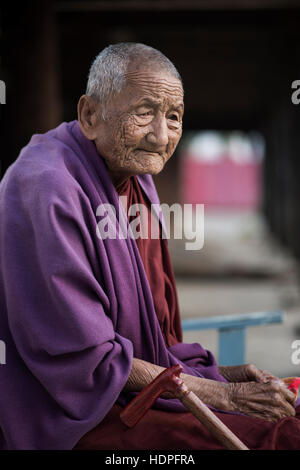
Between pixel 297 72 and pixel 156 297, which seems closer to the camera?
pixel 156 297

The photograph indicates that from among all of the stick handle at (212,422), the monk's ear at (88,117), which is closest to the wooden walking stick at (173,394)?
the stick handle at (212,422)

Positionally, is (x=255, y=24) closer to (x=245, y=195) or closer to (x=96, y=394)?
Result: (x=96, y=394)

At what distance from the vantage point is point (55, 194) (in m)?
1.51

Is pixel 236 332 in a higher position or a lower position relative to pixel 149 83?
lower

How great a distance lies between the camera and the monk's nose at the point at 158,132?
1607mm

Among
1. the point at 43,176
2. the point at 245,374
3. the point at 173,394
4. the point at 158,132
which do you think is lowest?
the point at 245,374

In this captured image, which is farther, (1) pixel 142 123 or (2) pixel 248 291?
(2) pixel 248 291

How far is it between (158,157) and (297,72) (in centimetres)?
839

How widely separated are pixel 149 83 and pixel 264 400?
941 millimetres

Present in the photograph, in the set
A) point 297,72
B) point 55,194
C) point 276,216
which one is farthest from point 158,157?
point 276,216

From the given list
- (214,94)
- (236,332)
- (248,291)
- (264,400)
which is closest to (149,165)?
(264,400)

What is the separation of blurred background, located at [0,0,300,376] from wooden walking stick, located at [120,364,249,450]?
10.2 ft

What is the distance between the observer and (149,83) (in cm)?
157

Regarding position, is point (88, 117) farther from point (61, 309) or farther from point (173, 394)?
point (173, 394)
